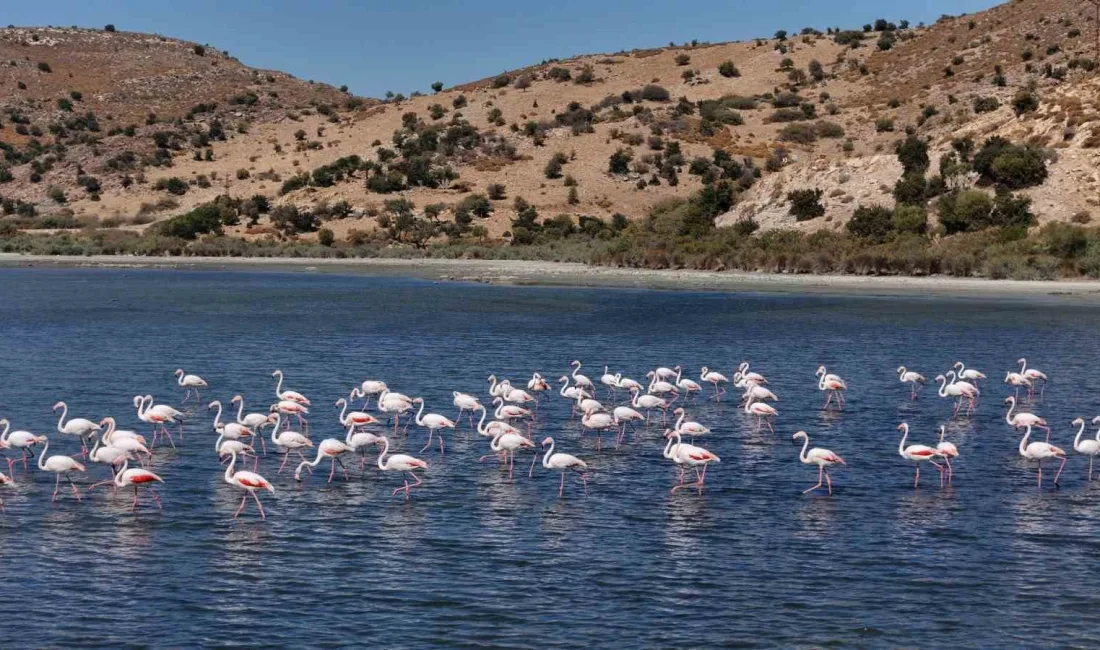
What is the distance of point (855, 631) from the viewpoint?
13367 millimetres

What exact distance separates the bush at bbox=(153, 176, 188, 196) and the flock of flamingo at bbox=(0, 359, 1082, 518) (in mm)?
79242

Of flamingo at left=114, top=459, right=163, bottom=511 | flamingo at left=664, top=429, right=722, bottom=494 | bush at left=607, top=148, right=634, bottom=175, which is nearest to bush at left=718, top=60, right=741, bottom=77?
bush at left=607, top=148, right=634, bottom=175

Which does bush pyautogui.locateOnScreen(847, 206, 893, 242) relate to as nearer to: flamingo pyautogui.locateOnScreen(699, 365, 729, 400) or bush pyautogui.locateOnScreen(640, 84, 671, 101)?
flamingo pyautogui.locateOnScreen(699, 365, 729, 400)

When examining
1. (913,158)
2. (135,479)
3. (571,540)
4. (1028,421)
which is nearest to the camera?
(571,540)

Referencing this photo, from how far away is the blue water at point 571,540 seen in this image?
534 inches

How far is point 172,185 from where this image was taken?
105750mm

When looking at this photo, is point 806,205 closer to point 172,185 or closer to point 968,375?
point 968,375

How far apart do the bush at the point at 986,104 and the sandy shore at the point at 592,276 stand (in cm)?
3685

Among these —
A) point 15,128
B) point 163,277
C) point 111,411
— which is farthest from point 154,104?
point 111,411

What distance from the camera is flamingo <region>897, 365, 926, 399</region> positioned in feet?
94.3

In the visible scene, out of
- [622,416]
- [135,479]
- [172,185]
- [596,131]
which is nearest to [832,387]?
[622,416]

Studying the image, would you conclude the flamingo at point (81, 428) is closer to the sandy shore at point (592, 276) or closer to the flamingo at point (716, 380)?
the flamingo at point (716, 380)

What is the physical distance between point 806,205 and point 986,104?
28.5m

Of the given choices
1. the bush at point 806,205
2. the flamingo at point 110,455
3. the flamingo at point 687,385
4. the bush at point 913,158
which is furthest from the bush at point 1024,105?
the flamingo at point 110,455
